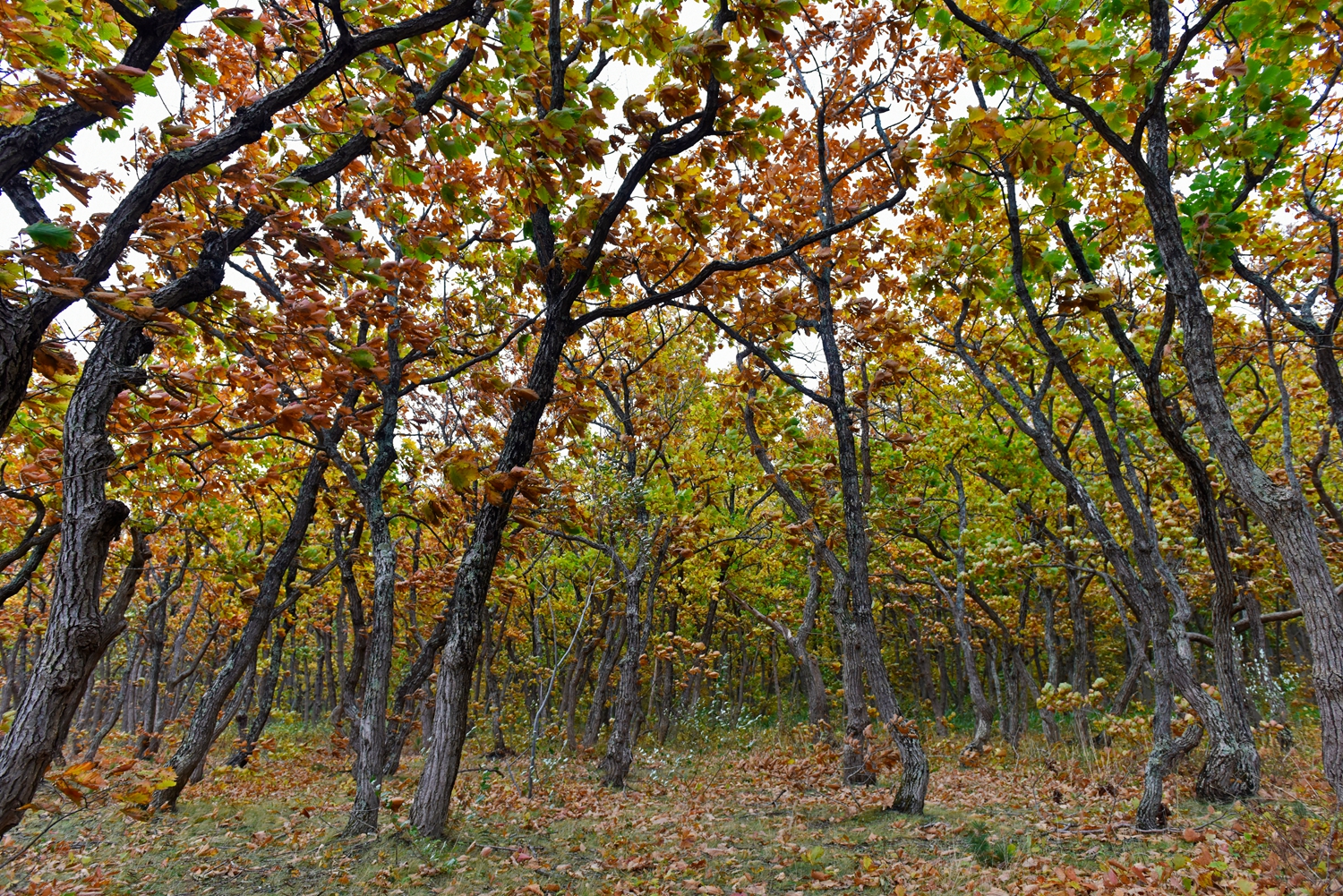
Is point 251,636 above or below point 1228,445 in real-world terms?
below

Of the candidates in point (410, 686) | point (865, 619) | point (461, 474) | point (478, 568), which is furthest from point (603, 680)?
point (461, 474)

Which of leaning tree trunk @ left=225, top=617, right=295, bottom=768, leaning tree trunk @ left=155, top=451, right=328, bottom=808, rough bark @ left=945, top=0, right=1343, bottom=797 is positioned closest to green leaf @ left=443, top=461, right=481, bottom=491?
rough bark @ left=945, top=0, right=1343, bottom=797

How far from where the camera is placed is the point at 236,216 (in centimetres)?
386

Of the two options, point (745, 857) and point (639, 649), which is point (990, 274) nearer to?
point (745, 857)

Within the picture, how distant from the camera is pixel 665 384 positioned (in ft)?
45.6

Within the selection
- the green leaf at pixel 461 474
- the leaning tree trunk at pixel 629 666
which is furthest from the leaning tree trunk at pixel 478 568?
the leaning tree trunk at pixel 629 666

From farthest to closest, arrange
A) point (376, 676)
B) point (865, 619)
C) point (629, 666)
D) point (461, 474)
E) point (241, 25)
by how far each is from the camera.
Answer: point (629, 666)
point (865, 619)
point (376, 676)
point (461, 474)
point (241, 25)

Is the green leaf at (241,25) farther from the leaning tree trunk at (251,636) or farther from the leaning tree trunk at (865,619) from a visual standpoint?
the leaning tree trunk at (251,636)

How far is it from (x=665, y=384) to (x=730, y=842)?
862cm

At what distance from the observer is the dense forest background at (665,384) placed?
3533mm

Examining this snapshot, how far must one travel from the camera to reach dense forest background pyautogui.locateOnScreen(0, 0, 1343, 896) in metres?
3.53

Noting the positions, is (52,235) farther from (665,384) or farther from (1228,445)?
(665,384)

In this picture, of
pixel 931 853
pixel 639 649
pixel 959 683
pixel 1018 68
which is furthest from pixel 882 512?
Answer: pixel 959 683

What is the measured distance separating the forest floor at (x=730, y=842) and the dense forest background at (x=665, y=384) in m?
0.09
